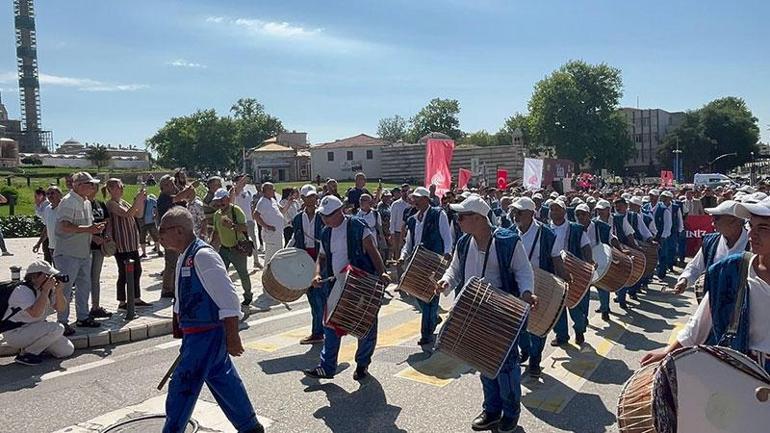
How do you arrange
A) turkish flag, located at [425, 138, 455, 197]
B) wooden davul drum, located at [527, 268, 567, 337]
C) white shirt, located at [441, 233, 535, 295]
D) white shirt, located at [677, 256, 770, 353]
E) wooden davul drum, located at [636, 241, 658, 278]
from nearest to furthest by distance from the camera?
white shirt, located at [677, 256, 770, 353], white shirt, located at [441, 233, 535, 295], wooden davul drum, located at [527, 268, 567, 337], wooden davul drum, located at [636, 241, 658, 278], turkish flag, located at [425, 138, 455, 197]

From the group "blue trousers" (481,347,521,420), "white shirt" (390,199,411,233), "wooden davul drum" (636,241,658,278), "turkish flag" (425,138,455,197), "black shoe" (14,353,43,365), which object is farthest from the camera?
"turkish flag" (425,138,455,197)

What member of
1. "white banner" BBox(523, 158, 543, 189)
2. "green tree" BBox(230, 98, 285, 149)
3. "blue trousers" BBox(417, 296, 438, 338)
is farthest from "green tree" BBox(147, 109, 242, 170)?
"blue trousers" BBox(417, 296, 438, 338)

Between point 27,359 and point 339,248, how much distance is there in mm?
3904

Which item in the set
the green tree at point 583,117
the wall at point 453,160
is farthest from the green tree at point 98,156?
the green tree at point 583,117

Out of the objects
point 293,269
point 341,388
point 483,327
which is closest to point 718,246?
point 483,327

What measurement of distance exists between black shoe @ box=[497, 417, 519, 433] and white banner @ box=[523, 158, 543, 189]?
18.3 meters

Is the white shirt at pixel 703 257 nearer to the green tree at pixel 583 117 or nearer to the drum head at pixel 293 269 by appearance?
the drum head at pixel 293 269

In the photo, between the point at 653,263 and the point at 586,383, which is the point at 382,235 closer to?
the point at 653,263

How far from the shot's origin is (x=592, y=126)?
84438 mm

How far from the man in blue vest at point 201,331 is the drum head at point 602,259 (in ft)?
19.5

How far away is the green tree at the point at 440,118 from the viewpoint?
381 ft

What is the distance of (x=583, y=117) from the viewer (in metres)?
85.1

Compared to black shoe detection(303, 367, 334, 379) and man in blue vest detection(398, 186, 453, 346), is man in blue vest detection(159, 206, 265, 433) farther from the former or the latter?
man in blue vest detection(398, 186, 453, 346)

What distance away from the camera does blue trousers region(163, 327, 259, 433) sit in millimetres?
4363
